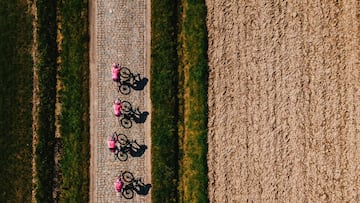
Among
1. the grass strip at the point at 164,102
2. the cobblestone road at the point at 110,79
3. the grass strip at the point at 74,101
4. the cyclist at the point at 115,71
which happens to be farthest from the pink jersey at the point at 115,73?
the grass strip at the point at 164,102

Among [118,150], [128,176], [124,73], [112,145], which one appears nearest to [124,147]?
[118,150]

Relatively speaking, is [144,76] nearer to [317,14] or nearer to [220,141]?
[220,141]

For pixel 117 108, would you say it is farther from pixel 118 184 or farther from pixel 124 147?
pixel 118 184

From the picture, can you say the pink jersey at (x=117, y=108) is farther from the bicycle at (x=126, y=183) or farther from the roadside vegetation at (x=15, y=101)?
the roadside vegetation at (x=15, y=101)

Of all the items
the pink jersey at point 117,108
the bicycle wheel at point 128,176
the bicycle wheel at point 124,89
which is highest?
the bicycle wheel at point 124,89

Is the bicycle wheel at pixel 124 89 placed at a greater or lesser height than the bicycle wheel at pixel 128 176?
greater

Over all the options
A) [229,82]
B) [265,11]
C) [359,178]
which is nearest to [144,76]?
[229,82]

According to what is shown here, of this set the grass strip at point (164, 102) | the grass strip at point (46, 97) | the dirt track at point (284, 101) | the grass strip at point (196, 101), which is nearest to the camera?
the dirt track at point (284, 101)
